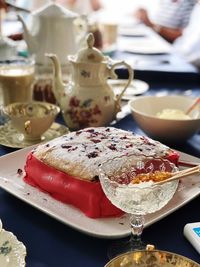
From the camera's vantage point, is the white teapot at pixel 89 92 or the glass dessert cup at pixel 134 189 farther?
the white teapot at pixel 89 92

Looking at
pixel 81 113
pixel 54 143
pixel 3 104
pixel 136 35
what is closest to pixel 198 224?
pixel 54 143

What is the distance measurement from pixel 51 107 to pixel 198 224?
1.70ft

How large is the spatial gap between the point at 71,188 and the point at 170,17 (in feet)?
8.58

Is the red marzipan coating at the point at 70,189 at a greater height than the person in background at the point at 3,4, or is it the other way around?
the person in background at the point at 3,4

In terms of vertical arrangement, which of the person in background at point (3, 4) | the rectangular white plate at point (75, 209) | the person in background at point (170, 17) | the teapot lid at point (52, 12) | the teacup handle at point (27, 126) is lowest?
the person in background at point (170, 17)

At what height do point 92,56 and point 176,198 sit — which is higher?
point 92,56

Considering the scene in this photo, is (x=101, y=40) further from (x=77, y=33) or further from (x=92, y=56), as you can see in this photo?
(x=92, y=56)

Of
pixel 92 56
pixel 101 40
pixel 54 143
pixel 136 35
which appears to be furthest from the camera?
pixel 136 35

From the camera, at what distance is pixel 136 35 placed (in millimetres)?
2484

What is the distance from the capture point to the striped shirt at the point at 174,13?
3.09 m

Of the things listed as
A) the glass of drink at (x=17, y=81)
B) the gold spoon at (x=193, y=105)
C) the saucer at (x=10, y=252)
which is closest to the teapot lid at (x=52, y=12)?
the glass of drink at (x=17, y=81)

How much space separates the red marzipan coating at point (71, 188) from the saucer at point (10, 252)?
0.49ft

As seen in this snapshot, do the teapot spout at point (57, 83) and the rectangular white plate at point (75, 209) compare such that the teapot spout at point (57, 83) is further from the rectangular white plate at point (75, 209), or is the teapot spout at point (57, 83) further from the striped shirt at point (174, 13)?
the striped shirt at point (174, 13)

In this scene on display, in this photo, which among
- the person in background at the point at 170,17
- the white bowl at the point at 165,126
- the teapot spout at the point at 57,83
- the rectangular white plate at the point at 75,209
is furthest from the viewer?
the person in background at the point at 170,17
